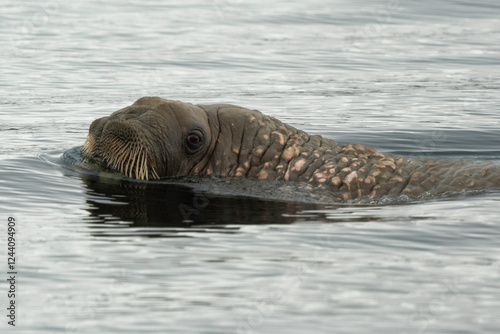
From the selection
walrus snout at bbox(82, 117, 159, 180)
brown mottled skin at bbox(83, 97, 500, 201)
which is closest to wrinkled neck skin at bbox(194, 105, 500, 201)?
brown mottled skin at bbox(83, 97, 500, 201)

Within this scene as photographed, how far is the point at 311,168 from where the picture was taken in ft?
37.2

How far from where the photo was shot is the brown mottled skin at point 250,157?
36.7 ft

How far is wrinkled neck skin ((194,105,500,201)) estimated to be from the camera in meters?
11.2

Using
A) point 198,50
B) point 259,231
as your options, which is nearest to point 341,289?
point 259,231

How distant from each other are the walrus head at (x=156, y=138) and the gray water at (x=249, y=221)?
1.02ft

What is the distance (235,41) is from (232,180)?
16.1m

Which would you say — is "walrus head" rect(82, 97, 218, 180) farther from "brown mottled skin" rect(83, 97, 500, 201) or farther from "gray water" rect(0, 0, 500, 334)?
"gray water" rect(0, 0, 500, 334)

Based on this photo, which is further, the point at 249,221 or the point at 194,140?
the point at 194,140

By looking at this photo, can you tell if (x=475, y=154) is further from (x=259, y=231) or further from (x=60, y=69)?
(x=60, y=69)

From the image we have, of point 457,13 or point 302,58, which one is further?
point 457,13

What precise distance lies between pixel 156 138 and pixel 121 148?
495 mm

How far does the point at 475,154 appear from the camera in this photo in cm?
1541

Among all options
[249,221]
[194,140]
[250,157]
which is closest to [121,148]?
[194,140]

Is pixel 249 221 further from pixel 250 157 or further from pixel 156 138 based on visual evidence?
pixel 156 138
